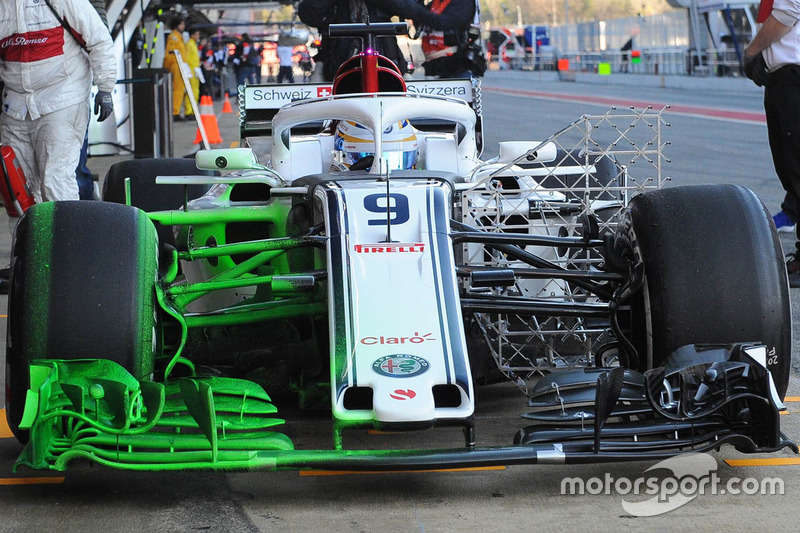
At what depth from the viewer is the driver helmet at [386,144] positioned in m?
5.54

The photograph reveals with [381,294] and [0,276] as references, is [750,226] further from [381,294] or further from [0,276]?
[0,276]

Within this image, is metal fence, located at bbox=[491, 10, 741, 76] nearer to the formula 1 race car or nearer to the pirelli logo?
the formula 1 race car

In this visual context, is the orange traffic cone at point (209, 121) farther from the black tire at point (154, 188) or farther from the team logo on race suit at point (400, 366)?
the team logo on race suit at point (400, 366)

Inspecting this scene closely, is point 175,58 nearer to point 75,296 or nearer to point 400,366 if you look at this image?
point 75,296

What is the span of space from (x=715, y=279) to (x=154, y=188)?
389 cm

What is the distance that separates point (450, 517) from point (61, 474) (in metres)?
1.37

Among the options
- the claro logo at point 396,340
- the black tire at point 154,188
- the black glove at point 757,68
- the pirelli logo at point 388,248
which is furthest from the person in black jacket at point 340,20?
the claro logo at point 396,340

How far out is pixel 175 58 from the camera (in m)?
20.1

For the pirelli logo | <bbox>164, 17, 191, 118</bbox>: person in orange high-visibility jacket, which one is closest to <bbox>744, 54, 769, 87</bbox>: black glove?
the pirelli logo

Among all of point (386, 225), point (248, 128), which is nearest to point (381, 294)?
point (386, 225)

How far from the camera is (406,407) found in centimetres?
350

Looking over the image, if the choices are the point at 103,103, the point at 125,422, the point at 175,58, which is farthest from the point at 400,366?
the point at 175,58

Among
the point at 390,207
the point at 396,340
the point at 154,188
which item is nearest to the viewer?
the point at 396,340

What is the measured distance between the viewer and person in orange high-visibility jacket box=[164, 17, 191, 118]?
20.5 metres
